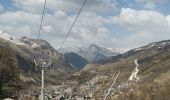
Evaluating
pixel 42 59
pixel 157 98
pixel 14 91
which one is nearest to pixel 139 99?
pixel 157 98

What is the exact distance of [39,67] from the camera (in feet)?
98.9

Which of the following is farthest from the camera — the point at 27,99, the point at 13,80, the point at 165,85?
the point at 13,80

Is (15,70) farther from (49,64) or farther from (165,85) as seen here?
(49,64)

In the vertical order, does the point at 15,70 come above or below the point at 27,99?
above

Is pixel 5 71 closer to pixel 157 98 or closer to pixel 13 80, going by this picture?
pixel 13 80

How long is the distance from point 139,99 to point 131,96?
26.5 feet

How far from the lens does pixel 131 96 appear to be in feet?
271

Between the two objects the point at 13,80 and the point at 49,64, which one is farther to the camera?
the point at 13,80

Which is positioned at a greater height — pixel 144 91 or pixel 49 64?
pixel 144 91

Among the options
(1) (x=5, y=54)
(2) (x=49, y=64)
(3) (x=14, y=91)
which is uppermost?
(1) (x=5, y=54)

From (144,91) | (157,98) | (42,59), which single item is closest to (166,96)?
(157,98)

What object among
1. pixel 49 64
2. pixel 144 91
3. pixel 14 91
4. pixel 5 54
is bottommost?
pixel 49 64

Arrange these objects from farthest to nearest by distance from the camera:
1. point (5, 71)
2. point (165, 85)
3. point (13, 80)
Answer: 1. point (13, 80)
2. point (5, 71)
3. point (165, 85)

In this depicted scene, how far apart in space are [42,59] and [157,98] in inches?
1842
